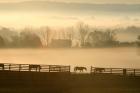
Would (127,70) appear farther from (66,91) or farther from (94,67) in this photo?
(66,91)

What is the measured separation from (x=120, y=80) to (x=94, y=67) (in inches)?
373

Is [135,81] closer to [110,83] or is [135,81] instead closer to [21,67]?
[110,83]

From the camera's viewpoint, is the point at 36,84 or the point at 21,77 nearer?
the point at 36,84

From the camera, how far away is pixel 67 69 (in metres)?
40.3

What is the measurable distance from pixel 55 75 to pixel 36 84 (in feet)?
19.7

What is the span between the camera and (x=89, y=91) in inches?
1006

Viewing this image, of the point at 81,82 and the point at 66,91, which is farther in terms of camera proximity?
the point at 81,82

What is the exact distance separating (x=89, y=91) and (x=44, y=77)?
8644 millimetres

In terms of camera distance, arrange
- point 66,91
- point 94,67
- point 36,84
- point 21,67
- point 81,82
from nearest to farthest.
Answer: point 66,91 → point 36,84 → point 81,82 → point 21,67 → point 94,67

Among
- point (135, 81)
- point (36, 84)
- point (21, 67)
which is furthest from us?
point (21, 67)

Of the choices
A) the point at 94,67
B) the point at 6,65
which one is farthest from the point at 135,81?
the point at 6,65

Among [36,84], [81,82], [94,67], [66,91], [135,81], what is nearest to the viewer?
[66,91]

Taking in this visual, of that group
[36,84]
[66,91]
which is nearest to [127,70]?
[36,84]

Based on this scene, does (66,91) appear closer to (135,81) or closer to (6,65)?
(135,81)
